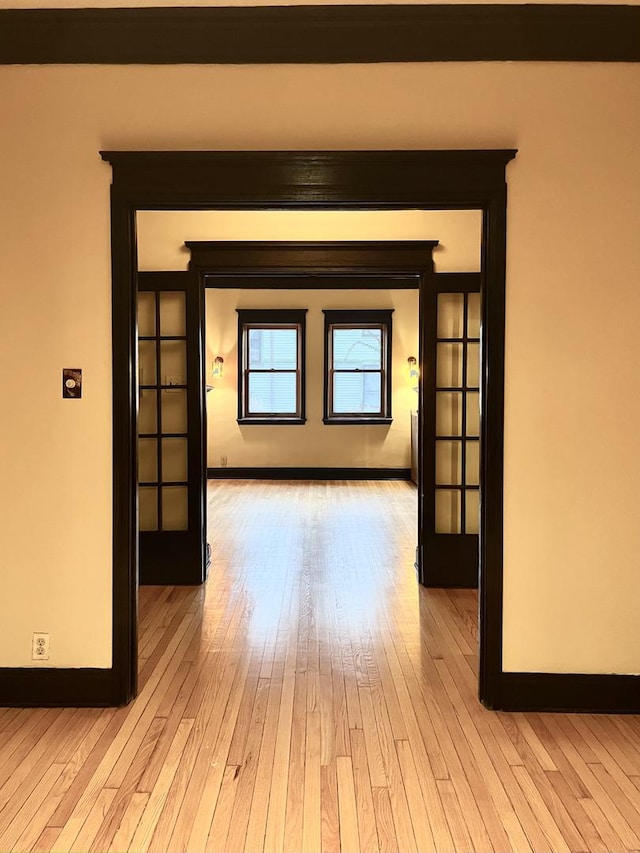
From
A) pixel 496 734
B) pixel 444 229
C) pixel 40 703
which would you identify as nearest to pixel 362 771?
pixel 496 734

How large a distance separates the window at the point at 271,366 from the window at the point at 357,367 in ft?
1.54

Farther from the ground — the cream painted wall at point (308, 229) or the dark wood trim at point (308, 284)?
the dark wood trim at point (308, 284)

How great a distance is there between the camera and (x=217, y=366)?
1132 cm

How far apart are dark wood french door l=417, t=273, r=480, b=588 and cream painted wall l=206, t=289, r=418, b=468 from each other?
6.15 m

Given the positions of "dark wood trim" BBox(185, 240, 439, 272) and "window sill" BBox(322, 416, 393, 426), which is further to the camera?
"window sill" BBox(322, 416, 393, 426)

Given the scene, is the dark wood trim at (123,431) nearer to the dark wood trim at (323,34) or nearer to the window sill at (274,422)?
the dark wood trim at (323,34)

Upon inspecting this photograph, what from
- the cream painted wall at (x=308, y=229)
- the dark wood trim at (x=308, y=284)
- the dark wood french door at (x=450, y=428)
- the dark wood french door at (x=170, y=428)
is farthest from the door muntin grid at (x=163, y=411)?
the dark wood trim at (x=308, y=284)

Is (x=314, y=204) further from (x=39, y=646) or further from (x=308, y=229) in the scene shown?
(x=39, y=646)

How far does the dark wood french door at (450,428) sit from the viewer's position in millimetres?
5121

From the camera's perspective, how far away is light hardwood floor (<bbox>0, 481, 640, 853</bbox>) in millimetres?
2252

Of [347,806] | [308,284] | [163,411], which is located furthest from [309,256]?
[308,284]

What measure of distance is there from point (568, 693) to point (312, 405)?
8.56 meters

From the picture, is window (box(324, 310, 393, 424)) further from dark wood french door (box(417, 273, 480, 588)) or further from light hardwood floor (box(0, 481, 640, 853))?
light hardwood floor (box(0, 481, 640, 853))

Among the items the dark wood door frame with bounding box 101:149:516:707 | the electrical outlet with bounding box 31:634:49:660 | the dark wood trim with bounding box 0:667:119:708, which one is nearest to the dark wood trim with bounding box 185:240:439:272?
the dark wood door frame with bounding box 101:149:516:707
